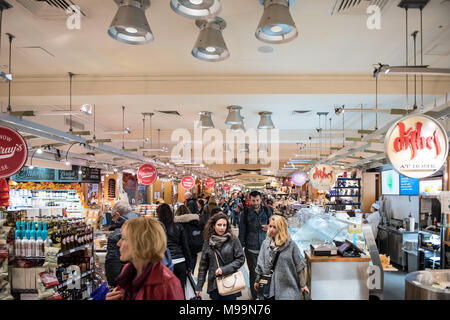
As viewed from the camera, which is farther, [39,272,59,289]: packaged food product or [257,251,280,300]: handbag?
[39,272,59,289]: packaged food product

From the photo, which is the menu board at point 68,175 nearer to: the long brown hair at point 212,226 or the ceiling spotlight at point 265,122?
the ceiling spotlight at point 265,122

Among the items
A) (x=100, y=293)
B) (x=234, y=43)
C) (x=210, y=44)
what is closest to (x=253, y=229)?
(x=100, y=293)

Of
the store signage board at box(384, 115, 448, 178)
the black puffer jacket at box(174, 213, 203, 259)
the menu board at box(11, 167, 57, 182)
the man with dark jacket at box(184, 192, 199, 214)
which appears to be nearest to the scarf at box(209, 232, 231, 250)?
the black puffer jacket at box(174, 213, 203, 259)

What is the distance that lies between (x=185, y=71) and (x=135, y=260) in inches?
162

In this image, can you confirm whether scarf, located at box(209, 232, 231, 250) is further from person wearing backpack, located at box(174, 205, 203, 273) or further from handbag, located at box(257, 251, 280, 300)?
person wearing backpack, located at box(174, 205, 203, 273)

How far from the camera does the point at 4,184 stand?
6.97m

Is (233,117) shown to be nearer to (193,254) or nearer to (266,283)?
(193,254)

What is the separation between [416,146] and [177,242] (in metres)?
3.35

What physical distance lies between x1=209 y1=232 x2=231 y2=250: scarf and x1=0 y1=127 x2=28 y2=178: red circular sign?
2597 millimetres

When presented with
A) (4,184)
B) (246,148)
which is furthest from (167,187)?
(4,184)

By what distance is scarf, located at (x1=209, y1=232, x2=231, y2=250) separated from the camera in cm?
472

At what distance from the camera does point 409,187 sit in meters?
12.6

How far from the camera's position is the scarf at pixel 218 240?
4723mm
